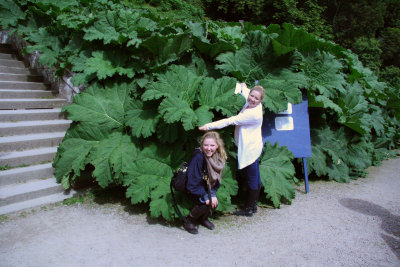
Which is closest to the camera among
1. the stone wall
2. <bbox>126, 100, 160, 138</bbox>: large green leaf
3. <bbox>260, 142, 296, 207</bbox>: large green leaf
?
<bbox>126, 100, 160, 138</bbox>: large green leaf

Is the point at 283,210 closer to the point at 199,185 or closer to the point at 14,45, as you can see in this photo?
the point at 199,185

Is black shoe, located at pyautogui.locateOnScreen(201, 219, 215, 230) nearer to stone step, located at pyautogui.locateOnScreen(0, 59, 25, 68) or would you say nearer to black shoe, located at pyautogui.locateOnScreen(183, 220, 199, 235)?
black shoe, located at pyautogui.locateOnScreen(183, 220, 199, 235)

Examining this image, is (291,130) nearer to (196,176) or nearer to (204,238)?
(196,176)

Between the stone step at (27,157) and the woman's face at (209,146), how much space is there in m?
2.31

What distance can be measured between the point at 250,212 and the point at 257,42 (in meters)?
2.24

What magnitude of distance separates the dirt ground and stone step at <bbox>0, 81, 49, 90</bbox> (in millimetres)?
2787

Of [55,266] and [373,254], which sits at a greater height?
[55,266]

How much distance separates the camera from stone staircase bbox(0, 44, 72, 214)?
3.46 metres

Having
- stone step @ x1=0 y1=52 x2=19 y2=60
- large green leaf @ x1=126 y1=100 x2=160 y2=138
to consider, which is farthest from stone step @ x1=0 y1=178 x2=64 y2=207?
stone step @ x1=0 y1=52 x2=19 y2=60

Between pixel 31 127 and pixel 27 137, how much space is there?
0.19m

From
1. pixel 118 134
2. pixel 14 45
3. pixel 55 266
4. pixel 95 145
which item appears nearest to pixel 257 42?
pixel 118 134

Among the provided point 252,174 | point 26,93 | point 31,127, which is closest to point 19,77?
point 26,93

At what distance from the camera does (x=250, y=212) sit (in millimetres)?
3553

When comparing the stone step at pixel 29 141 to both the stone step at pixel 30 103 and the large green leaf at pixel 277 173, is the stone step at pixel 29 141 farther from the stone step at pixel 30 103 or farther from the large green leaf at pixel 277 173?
the large green leaf at pixel 277 173
